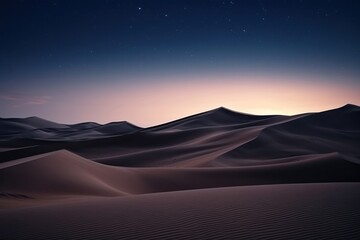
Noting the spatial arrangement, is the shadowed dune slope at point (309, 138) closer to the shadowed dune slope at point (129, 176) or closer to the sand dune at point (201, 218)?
the shadowed dune slope at point (129, 176)

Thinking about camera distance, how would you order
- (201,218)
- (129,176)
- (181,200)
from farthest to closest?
(129,176) < (181,200) < (201,218)

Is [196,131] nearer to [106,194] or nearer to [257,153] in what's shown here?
[257,153]

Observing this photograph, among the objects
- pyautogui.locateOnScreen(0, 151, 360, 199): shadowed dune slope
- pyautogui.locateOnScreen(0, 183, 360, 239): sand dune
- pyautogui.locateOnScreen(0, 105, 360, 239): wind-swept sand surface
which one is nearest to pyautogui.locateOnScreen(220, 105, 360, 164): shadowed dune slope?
pyautogui.locateOnScreen(0, 105, 360, 239): wind-swept sand surface

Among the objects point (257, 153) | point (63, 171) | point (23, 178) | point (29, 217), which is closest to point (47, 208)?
point (29, 217)

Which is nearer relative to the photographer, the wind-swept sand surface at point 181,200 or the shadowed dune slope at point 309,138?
the wind-swept sand surface at point 181,200

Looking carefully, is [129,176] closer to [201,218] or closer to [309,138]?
[201,218]

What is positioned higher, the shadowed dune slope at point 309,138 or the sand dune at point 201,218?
the shadowed dune slope at point 309,138

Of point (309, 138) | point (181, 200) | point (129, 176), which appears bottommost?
point (129, 176)

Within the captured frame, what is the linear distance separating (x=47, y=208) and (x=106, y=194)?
11.7 feet

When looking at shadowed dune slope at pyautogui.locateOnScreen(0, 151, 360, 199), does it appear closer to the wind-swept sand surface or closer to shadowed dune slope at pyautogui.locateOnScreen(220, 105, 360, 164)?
the wind-swept sand surface

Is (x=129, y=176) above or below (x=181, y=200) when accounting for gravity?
below

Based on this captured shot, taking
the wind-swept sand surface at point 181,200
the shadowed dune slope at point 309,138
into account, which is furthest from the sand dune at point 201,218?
the shadowed dune slope at point 309,138

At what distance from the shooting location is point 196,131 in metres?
41.1

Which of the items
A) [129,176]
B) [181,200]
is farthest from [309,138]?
[181,200]
